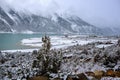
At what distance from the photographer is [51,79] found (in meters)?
8.71

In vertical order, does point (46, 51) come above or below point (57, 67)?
Result: above

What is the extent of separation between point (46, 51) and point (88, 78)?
544cm

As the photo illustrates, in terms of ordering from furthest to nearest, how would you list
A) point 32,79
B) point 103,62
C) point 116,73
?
point 103,62, point 116,73, point 32,79

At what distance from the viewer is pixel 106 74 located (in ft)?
31.7

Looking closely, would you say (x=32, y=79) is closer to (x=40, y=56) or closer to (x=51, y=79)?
(x=51, y=79)

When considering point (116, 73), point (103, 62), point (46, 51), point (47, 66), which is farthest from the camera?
point (103, 62)

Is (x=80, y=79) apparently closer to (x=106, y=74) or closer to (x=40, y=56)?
(x=106, y=74)

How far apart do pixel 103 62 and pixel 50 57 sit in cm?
407

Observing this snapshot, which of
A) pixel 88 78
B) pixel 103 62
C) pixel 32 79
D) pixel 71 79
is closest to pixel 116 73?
pixel 88 78

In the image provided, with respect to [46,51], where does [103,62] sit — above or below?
below

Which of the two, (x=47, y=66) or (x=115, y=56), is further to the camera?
(x=115, y=56)

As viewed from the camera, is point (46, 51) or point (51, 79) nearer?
point (51, 79)

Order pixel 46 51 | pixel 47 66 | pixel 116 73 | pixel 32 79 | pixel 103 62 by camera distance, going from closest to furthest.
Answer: pixel 32 79, pixel 116 73, pixel 47 66, pixel 46 51, pixel 103 62

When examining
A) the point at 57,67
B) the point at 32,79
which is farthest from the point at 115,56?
the point at 32,79
